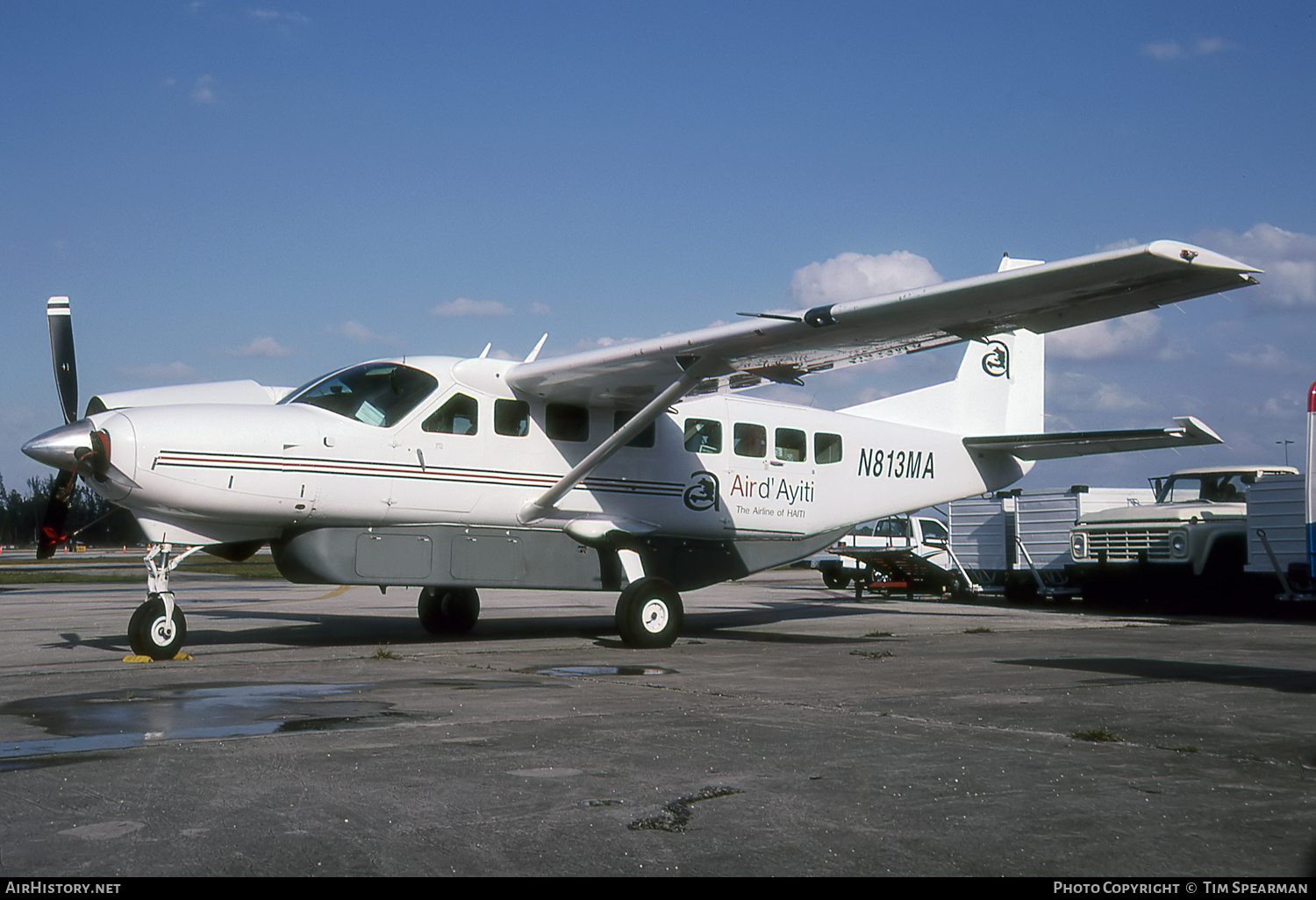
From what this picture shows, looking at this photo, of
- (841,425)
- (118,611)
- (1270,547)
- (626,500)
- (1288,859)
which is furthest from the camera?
(118,611)

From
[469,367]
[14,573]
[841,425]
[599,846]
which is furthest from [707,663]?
[14,573]

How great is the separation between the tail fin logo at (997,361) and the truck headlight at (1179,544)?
460 cm

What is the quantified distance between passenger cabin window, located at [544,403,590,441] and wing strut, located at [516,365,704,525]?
1.74 ft

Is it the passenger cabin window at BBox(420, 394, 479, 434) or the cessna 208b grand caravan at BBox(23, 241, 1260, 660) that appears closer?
the cessna 208b grand caravan at BBox(23, 241, 1260, 660)

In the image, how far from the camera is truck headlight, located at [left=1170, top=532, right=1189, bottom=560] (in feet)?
61.7

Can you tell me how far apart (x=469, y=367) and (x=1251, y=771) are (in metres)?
9.24

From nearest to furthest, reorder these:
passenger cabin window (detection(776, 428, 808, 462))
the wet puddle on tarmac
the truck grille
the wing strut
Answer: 1. the wet puddle on tarmac
2. the wing strut
3. passenger cabin window (detection(776, 428, 808, 462))
4. the truck grille

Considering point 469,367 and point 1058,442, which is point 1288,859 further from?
point 1058,442

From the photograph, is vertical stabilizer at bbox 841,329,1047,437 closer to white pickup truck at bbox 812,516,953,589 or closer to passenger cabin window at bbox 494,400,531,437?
passenger cabin window at bbox 494,400,531,437

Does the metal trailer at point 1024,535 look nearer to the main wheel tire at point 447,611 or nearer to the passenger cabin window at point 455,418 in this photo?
→ the main wheel tire at point 447,611

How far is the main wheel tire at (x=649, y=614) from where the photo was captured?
12.5 metres

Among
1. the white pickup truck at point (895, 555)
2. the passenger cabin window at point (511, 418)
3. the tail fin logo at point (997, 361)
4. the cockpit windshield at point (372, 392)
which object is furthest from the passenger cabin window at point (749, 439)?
the white pickup truck at point (895, 555)

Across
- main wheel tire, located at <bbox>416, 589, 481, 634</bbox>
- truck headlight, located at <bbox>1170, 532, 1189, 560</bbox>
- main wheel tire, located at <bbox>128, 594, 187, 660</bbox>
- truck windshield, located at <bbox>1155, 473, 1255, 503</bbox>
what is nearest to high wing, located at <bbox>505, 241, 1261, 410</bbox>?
main wheel tire, located at <bbox>416, 589, 481, 634</bbox>
